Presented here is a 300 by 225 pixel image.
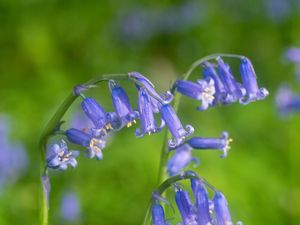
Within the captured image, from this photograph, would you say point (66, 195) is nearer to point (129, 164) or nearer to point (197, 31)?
point (129, 164)

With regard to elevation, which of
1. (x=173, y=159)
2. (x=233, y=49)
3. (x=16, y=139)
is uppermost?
(x=173, y=159)

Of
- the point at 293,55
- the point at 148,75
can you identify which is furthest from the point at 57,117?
the point at 148,75

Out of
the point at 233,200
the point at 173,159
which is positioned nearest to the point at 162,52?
the point at 233,200

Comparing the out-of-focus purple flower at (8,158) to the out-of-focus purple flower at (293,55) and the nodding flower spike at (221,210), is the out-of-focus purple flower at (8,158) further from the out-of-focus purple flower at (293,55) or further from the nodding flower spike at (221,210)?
the nodding flower spike at (221,210)

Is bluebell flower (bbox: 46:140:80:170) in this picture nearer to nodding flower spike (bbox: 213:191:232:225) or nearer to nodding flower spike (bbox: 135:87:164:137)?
nodding flower spike (bbox: 135:87:164:137)

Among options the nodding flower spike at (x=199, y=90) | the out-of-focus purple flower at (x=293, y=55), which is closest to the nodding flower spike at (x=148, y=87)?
the nodding flower spike at (x=199, y=90)
